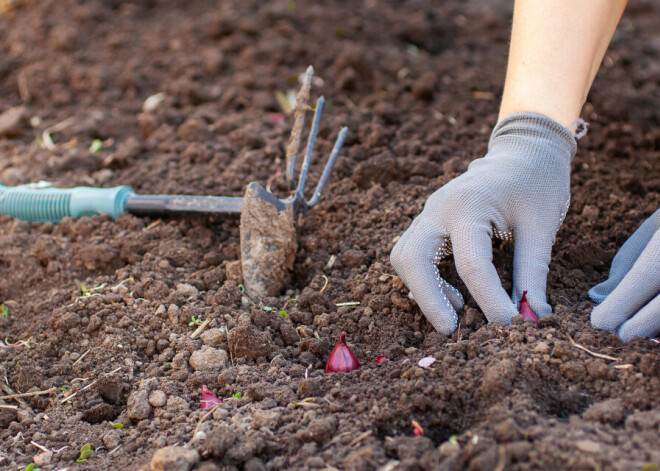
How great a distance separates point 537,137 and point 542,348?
779 millimetres

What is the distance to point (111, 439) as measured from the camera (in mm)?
1677

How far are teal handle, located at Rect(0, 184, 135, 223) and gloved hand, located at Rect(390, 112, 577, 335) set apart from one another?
51.0 inches

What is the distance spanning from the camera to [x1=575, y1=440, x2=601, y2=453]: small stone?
128 cm

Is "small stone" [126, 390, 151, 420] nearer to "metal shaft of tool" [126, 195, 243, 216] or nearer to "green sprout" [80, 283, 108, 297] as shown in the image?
"green sprout" [80, 283, 108, 297]

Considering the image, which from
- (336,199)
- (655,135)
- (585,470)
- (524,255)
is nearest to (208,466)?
(585,470)

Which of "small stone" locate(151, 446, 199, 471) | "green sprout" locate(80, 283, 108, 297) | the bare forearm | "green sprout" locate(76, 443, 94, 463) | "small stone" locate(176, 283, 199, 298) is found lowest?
"green sprout" locate(80, 283, 108, 297)

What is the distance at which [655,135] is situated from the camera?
297 cm

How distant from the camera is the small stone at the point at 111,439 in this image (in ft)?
5.47

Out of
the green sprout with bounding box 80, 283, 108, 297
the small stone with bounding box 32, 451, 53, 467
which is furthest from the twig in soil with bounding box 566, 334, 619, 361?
the green sprout with bounding box 80, 283, 108, 297

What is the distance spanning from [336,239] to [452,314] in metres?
0.67

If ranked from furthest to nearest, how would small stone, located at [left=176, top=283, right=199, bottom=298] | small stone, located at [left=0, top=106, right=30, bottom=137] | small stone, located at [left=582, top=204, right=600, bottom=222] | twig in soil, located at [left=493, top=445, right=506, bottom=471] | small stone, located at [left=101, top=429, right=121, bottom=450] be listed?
small stone, located at [left=0, top=106, right=30, bottom=137] → small stone, located at [left=582, top=204, right=600, bottom=222] → small stone, located at [left=176, top=283, right=199, bottom=298] → small stone, located at [left=101, top=429, right=121, bottom=450] → twig in soil, located at [left=493, top=445, right=506, bottom=471]

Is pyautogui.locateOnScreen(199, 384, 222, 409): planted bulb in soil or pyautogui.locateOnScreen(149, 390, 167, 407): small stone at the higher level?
pyautogui.locateOnScreen(199, 384, 222, 409): planted bulb in soil

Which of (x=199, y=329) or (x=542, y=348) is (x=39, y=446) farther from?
(x=542, y=348)

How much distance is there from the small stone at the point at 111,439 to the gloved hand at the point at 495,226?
3.03 ft
